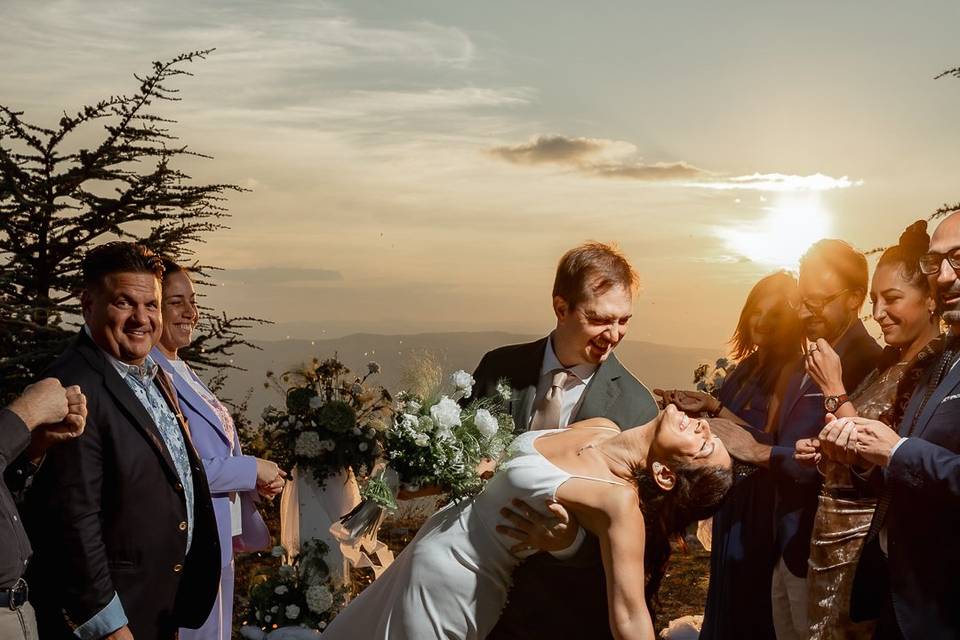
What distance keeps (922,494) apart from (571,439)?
149 cm

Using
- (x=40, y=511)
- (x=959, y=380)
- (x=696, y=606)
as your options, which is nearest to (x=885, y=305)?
(x=959, y=380)

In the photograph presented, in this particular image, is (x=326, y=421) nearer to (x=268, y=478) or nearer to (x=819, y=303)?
(x=268, y=478)

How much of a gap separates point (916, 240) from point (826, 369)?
0.81 meters

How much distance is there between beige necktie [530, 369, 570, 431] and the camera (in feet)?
18.3

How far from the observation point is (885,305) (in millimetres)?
5371

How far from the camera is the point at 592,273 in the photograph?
17.7 feet

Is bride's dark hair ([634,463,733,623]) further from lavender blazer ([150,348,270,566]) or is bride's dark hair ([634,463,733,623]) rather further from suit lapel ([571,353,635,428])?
lavender blazer ([150,348,270,566])

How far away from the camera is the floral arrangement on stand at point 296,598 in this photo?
7.24 meters

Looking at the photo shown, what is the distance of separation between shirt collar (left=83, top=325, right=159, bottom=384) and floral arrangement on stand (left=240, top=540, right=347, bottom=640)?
108 inches

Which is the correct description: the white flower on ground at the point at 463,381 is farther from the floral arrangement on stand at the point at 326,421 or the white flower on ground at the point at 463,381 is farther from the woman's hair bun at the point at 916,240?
the woman's hair bun at the point at 916,240

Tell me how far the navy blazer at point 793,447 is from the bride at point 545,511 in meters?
1.67

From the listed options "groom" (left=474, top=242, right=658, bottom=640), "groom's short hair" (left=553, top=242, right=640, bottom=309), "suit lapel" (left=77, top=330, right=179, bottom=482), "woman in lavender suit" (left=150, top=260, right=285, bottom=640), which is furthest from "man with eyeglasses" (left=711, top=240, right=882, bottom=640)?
"suit lapel" (left=77, top=330, right=179, bottom=482)

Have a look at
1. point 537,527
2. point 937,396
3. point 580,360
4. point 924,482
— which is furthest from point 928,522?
point 580,360

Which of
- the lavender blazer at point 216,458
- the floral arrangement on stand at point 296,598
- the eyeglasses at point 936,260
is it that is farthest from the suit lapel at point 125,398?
the eyeglasses at point 936,260
